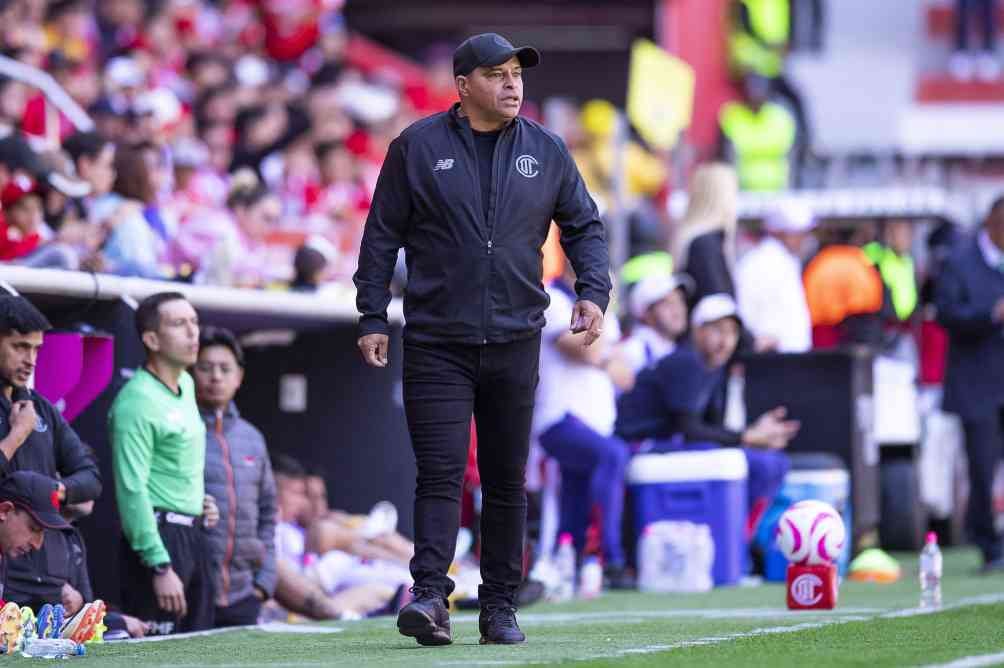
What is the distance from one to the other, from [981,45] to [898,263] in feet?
59.2

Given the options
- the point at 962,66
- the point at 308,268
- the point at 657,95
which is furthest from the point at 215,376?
the point at 962,66

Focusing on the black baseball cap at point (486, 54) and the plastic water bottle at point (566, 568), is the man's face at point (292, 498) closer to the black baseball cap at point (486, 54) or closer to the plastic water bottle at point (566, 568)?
the plastic water bottle at point (566, 568)

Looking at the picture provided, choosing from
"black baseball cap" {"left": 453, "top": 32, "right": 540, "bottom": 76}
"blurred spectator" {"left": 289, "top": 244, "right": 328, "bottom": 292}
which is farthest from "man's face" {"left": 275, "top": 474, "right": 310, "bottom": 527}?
"black baseball cap" {"left": 453, "top": 32, "right": 540, "bottom": 76}

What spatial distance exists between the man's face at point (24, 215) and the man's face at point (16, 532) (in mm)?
2529

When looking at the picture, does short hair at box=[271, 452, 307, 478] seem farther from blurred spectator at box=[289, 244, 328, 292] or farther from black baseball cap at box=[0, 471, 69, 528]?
black baseball cap at box=[0, 471, 69, 528]

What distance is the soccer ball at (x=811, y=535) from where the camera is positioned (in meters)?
9.54

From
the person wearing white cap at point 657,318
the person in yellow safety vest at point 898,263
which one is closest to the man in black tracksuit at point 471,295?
the person wearing white cap at point 657,318

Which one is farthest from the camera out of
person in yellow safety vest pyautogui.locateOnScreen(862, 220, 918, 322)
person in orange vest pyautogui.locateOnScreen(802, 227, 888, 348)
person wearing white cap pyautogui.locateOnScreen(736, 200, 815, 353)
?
person in yellow safety vest pyautogui.locateOnScreen(862, 220, 918, 322)

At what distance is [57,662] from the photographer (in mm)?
7242

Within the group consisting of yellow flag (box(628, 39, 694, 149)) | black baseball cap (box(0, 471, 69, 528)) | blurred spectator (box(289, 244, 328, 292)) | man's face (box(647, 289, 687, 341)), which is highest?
yellow flag (box(628, 39, 694, 149))

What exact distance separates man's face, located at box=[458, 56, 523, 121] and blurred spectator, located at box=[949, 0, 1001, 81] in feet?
88.1

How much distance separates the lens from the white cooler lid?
39.6ft

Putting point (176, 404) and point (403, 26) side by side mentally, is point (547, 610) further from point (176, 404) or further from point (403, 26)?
point (403, 26)

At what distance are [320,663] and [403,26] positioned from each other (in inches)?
766
